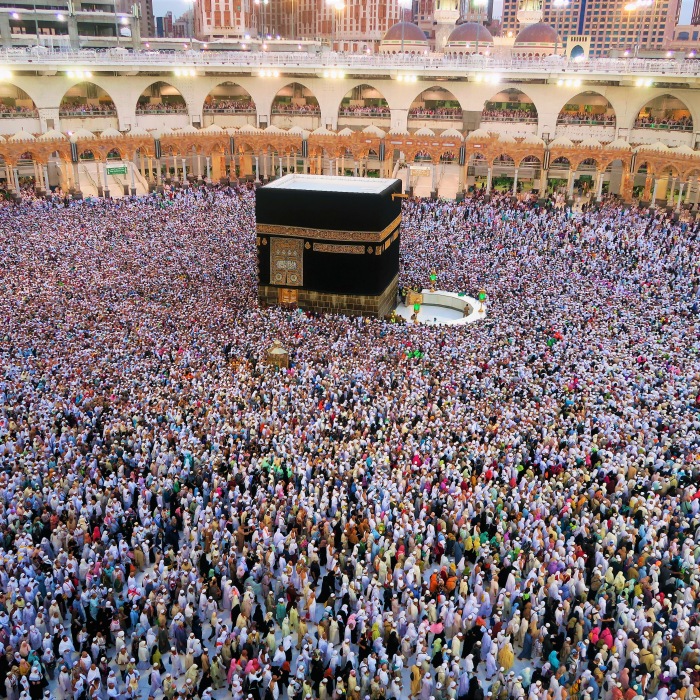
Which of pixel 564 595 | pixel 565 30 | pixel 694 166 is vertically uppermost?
pixel 565 30

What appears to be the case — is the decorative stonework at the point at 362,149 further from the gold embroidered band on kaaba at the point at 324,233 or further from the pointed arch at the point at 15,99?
the gold embroidered band on kaaba at the point at 324,233

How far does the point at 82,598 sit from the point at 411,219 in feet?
61.2

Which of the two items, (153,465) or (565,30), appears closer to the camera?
(153,465)

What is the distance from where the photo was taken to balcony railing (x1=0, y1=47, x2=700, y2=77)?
1126 inches

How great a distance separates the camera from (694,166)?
82.7 feet

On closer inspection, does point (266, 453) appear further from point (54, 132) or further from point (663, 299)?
point (54, 132)

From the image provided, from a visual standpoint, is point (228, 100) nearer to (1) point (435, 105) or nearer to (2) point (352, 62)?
(2) point (352, 62)

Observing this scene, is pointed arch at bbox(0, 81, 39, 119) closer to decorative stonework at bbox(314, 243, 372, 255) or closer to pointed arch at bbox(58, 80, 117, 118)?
pointed arch at bbox(58, 80, 117, 118)

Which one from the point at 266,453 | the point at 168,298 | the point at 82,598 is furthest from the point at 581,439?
the point at 168,298

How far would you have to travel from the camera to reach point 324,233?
1709 centimetres

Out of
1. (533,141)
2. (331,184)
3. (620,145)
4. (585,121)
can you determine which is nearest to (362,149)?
(533,141)

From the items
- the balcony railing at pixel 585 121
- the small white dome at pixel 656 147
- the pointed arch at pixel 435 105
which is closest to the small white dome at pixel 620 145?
the small white dome at pixel 656 147

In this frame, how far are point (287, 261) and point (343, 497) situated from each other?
9.23 metres

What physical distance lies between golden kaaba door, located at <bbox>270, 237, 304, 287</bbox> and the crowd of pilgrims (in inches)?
42.1
